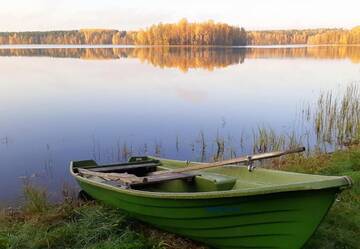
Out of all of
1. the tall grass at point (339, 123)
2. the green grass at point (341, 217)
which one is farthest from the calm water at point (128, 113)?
the green grass at point (341, 217)

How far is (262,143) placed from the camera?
1023 centimetres

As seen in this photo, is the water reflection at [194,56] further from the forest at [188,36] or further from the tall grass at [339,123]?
the tall grass at [339,123]

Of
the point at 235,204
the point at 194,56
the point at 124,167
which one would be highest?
the point at 194,56

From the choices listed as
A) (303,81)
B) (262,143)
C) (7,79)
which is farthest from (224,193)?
(7,79)

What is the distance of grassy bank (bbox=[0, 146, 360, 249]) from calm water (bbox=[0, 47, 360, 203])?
178 cm

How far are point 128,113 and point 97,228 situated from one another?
986 cm

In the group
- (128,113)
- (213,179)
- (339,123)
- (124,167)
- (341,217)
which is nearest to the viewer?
(341,217)

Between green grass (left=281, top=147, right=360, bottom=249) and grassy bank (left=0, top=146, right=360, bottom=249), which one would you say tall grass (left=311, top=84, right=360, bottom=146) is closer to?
green grass (left=281, top=147, right=360, bottom=249)

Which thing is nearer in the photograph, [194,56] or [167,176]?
[167,176]

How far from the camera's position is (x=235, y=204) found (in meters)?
3.88

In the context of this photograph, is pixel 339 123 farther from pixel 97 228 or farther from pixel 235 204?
pixel 97 228

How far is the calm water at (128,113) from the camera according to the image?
9.85 meters

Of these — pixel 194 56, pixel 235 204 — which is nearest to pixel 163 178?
pixel 235 204

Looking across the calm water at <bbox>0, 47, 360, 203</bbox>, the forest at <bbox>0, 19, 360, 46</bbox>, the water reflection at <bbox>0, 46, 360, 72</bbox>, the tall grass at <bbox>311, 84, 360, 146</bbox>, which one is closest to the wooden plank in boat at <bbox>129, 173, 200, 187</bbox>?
the calm water at <bbox>0, 47, 360, 203</bbox>
